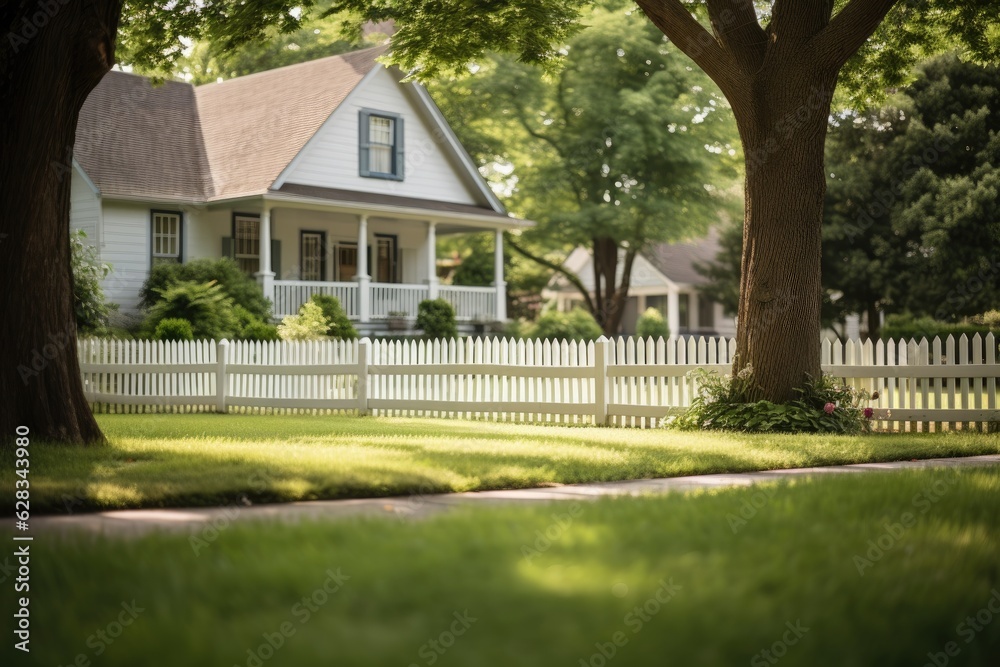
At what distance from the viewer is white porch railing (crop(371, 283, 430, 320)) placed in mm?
30516

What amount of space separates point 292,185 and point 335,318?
4673mm

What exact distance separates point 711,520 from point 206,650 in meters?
3.32

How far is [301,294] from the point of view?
29.1 m

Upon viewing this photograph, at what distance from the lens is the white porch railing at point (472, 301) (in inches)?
1293

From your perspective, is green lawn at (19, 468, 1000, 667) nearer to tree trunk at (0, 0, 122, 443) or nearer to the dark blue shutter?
tree trunk at (0, 0, 122, 443)

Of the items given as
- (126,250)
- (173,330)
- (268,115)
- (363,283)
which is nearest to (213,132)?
(268,115)

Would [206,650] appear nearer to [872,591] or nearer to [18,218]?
[872,591]

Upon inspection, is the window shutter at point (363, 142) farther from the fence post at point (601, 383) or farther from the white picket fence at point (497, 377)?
the fence post at point (601, 383)

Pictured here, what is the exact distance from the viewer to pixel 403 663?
368 centimetres

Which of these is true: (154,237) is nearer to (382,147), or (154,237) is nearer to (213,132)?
(213,132)

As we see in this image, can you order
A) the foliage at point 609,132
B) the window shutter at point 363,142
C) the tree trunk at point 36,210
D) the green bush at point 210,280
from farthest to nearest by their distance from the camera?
the foliage at point 609,132
the window shutter at point 363,142
the green bush at point 210,280
the tree trunk at point 36,210

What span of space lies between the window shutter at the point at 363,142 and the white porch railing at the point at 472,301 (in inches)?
173

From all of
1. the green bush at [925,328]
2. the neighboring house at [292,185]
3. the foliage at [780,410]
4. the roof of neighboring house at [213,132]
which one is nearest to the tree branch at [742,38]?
the foliage at [780,410]

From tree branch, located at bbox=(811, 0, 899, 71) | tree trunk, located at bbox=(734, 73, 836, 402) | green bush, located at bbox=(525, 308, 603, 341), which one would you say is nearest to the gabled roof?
green bush, located at bbox=(525, 308, 603, 341)
